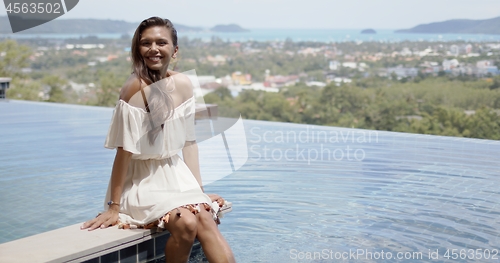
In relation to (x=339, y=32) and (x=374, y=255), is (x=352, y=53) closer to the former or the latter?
(x=339, y=32)

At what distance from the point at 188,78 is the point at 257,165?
2612mm

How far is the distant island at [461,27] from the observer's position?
18250 mm

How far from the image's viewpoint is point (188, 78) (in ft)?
8.48

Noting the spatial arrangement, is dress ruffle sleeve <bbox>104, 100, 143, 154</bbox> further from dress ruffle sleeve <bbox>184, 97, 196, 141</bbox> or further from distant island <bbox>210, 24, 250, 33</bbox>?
distant island <bbox>210, 24, 250, 33</bbox>

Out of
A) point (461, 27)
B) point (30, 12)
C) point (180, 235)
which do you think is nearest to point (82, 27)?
point (30, 12)

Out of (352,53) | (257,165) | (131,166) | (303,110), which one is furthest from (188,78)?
(352,53)

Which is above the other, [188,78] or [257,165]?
[188,78]

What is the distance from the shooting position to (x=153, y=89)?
7.87 feet

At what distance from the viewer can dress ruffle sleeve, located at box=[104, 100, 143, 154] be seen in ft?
7.56
